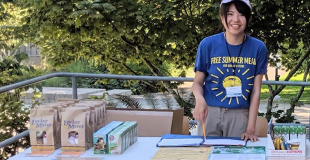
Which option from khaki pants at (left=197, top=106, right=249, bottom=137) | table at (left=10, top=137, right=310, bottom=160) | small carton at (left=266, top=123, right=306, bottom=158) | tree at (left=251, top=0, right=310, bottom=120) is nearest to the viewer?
small carton at (left=266, top=123, right=306, bottom=158)

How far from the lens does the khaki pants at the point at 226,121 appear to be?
2.46m

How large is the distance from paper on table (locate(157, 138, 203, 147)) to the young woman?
0.12 metres

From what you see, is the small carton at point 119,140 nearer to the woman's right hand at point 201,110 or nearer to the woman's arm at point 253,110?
the woman's right hand at point 201,110

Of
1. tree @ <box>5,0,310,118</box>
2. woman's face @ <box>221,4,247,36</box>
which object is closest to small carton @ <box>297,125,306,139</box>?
woman's face @ <box>221,4,247,36</box>

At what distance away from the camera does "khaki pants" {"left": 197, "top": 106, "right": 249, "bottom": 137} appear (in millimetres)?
2455

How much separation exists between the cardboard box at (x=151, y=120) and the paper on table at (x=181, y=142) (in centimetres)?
40

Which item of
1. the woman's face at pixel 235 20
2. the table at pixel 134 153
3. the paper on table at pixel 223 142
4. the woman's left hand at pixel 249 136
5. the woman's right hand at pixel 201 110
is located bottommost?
the table at pixel 134 153

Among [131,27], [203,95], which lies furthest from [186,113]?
[203,95]

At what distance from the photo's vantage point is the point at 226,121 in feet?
8.13

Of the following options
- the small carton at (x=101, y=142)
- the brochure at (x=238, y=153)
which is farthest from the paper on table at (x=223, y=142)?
the small carton at (x=101, y=142)

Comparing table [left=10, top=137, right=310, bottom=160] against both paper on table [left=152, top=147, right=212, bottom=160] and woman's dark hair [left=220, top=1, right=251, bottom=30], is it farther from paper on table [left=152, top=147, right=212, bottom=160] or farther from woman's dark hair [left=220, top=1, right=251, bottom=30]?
woman's dark hair [left=220, top=1, right=251, bottom=30]

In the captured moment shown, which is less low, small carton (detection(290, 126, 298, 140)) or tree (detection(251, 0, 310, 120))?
tree (detection(251, 0, 310, 120))

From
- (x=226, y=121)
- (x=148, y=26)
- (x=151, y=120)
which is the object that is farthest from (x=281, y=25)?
(x=226, y=121)

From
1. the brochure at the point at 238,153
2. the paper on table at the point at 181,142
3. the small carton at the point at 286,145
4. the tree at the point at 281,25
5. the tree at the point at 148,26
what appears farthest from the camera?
the tree at the point at 281,25
